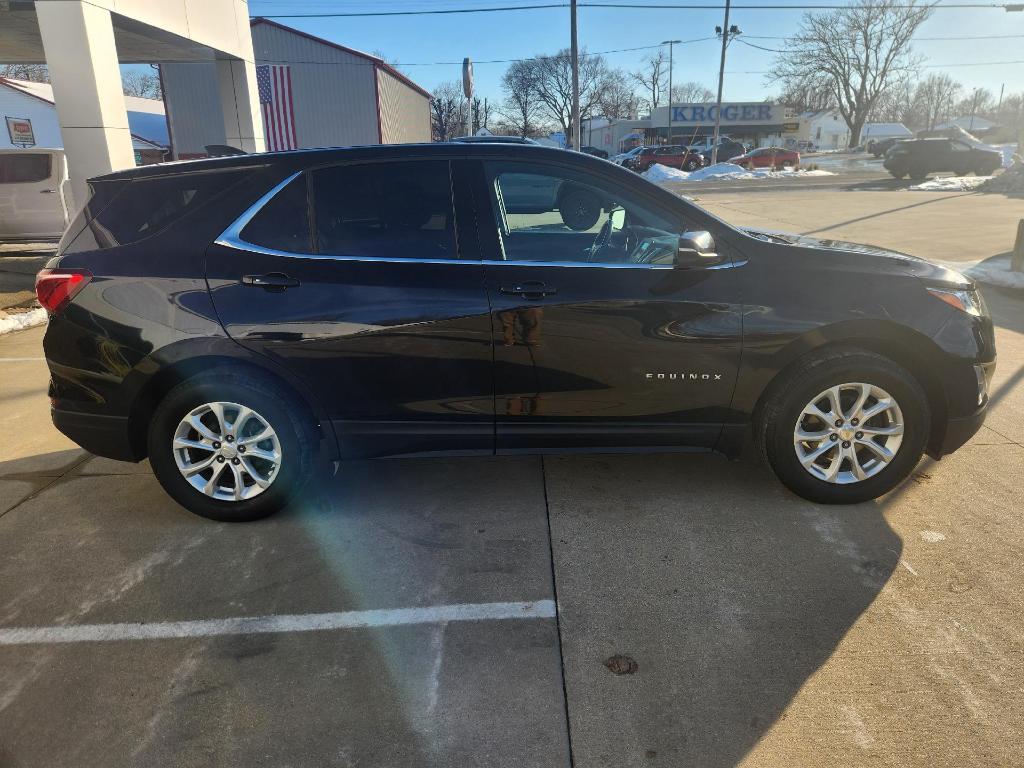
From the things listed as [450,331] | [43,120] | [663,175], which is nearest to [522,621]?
[450,331]

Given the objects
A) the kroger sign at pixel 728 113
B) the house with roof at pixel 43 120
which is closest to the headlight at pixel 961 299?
the house with roof at pixel 43 120

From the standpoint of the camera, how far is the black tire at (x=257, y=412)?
329 centimetres

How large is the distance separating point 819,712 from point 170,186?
3.55 metres

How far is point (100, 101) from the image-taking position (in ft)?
24.7

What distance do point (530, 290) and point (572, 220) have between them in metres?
0.74

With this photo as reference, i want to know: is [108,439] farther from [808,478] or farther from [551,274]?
[808,478]

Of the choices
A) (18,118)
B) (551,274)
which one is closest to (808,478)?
(551,274)

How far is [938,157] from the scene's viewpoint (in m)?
30.4

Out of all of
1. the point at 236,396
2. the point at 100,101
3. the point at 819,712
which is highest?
the point at 100,101

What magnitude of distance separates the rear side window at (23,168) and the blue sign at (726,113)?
60.0 meters

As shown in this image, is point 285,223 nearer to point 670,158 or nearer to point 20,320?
point 20,320

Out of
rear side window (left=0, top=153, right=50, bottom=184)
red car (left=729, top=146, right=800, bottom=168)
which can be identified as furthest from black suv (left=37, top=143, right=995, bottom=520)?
red car (left=729, top=146, right=800, bottom=168)

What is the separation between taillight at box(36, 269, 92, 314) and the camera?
3.28 m

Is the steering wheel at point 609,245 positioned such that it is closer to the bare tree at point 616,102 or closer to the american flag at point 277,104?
the american flag at point 277,104
